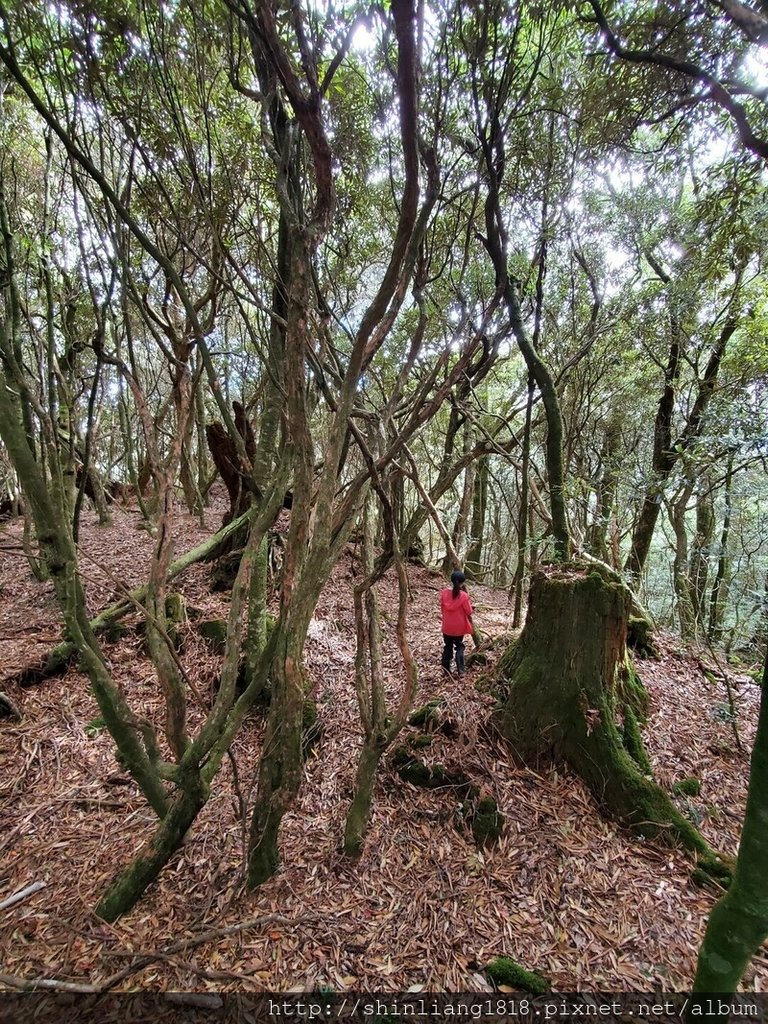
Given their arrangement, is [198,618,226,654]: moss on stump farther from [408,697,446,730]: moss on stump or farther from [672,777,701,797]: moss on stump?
[672,777,701,797]: moss on stump

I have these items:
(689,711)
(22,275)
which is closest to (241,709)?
(689,711)

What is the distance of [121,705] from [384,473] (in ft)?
7.48

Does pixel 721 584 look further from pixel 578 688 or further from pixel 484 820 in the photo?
pixel 484 820

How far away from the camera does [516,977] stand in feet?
8.42

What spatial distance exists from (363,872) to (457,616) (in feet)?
9.10

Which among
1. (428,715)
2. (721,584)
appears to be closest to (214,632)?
(428,715)

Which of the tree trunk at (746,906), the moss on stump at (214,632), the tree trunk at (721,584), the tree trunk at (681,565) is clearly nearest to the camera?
the tree trunk at (746,906)

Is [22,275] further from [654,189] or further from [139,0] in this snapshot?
[654,189]

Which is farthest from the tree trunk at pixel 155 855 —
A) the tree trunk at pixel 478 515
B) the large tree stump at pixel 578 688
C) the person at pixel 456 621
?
the tree trunk at pixel 478 515

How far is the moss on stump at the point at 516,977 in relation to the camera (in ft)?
8.30

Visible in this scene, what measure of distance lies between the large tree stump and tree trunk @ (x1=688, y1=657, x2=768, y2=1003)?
1.87 meters

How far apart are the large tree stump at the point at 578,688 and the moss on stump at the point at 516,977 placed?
1489mm

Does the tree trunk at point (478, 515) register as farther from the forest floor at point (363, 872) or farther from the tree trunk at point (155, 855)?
the tree trunk at point (155, 855)

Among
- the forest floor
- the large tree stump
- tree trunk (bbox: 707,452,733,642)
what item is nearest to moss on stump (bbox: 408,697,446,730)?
the forest floor
